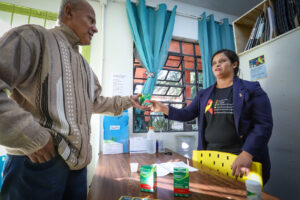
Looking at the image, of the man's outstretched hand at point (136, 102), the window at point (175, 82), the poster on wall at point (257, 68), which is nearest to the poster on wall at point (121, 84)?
the window at point (175, 82)

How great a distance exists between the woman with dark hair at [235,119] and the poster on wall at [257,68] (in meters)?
0.47

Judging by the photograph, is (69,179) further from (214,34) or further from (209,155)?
(214,34)

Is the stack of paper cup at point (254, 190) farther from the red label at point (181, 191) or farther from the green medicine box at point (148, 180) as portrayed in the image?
the green medicine box at point (148, 180)

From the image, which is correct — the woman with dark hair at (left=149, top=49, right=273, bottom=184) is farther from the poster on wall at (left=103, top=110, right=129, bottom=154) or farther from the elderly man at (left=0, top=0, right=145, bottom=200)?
the elderly man at (left=0, top=0, right=145, bottom=200)

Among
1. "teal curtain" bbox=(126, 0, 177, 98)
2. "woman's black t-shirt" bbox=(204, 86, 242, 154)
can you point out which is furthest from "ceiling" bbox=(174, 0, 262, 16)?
"woman's black t-shirt" bbox=(204, 86, 242, 154)

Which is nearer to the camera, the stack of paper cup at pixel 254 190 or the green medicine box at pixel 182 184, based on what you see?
the stack of paper cup at pixel 254 190

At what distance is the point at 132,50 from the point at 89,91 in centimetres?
141

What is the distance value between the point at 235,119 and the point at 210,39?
5.87 ft

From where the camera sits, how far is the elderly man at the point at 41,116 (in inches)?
19.8

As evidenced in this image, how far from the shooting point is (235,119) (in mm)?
1250

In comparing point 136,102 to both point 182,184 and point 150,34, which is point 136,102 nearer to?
point 182,184

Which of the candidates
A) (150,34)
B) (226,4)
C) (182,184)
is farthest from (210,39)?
(182,184)

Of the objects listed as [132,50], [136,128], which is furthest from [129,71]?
[136,128]

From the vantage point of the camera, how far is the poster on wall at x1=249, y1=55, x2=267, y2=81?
173 centimetres
